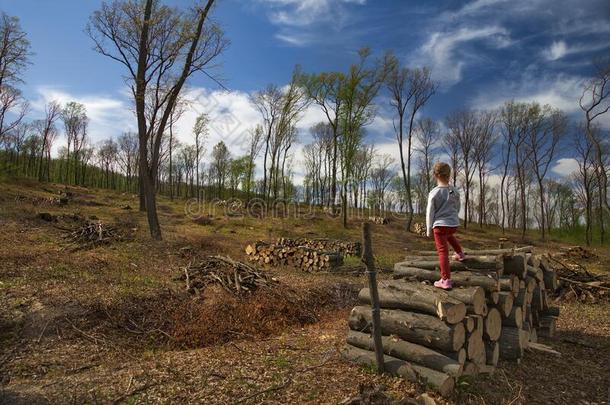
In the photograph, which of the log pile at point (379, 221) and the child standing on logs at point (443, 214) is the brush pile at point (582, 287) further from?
the log pile at point (379, 221)

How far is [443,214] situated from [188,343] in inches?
204

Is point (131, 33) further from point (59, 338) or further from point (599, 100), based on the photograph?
point (599, 100)

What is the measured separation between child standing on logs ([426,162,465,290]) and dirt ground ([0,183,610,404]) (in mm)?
1594

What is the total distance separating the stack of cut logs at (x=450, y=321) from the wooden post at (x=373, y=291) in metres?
0.21

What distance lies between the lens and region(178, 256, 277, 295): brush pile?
33.9ft

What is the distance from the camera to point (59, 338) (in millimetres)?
7023

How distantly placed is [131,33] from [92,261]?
1265 cm

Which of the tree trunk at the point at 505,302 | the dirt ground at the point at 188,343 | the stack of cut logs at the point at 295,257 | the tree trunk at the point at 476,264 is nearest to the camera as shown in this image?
the dirt ground at the point at 188,343

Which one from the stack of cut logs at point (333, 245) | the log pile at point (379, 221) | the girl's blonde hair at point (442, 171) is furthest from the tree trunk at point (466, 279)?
the log pile at point (379, 221)

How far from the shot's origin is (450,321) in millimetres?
5277

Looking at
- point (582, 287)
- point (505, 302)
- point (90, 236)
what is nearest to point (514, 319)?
point (505, 302)

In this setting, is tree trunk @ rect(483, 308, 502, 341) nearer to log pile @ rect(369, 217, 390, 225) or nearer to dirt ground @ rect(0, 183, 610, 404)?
dirt ground @ rect(0, 183, 610, 404)

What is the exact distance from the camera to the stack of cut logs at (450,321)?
5281 millimetres

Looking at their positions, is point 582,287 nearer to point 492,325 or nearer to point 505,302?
point 505,302
